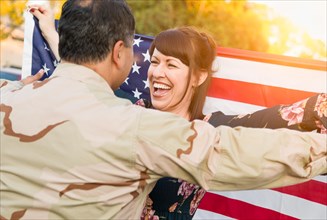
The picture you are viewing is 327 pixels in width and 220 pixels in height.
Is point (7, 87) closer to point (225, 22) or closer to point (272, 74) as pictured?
point (272, 74)

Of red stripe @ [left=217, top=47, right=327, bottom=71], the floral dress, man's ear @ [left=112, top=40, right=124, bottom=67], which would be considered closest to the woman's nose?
the floral dress

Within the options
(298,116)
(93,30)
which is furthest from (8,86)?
(298,116)

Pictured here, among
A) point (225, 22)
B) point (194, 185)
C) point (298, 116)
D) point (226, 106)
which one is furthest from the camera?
point (225, 22)

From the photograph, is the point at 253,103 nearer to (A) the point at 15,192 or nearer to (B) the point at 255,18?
(A) the point at 15,192

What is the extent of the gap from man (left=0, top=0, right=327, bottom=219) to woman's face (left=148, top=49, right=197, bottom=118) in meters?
1.15

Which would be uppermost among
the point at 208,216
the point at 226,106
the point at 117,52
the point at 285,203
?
the point at 117,52

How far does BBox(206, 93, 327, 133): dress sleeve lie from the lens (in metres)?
2.33

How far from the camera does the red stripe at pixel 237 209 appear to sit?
12.1 ft

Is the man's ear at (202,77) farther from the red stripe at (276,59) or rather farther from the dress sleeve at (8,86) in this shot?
the dress sleeve at (8,86)

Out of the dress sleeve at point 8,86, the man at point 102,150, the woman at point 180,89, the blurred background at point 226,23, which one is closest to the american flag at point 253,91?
the woman at point 180,89

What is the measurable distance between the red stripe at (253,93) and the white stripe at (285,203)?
22.7 inches

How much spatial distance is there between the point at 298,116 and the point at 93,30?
0.97 m

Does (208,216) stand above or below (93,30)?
below

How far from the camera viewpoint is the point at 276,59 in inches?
143
